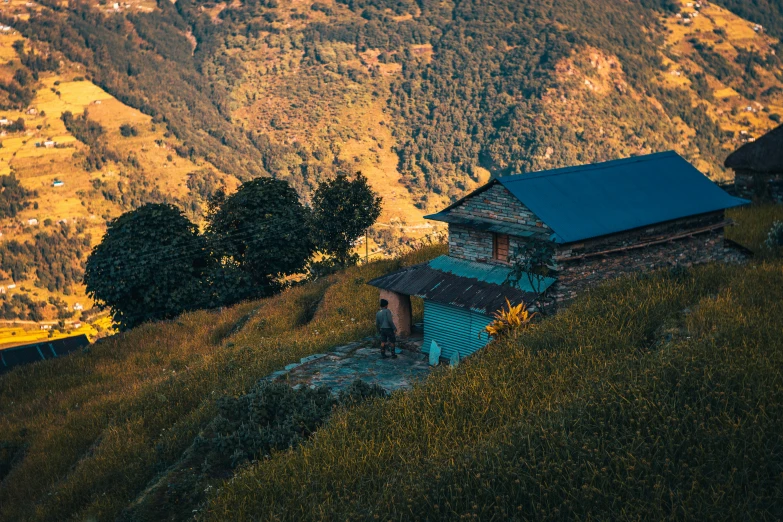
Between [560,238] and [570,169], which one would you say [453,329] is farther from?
[570,169]

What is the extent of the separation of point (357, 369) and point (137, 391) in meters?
9.37

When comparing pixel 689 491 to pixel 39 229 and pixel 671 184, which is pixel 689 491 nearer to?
pixel 671 184

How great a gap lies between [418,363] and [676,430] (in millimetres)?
10565

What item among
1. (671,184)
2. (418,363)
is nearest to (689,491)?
(418,363)

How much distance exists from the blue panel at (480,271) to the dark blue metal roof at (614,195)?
4.85 ft

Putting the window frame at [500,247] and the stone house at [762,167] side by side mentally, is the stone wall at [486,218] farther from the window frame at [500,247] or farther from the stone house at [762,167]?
the stone house at [762,167]

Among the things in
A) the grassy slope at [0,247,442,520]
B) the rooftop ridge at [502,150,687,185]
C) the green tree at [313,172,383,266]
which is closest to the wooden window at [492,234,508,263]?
the rooftop ridge at [502,150,687,185]

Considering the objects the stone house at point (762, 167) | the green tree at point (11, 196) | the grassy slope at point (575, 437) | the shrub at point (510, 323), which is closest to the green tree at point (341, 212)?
the stone house at point (762, 167)

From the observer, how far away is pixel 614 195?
22750 mm

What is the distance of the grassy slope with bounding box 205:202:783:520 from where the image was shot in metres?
9.89

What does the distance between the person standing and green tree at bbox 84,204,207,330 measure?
88.4ft

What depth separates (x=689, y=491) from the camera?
375 inches

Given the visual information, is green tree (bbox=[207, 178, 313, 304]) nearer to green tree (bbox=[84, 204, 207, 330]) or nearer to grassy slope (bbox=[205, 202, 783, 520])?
green tree (bbox=[84, 204, 207, 330])

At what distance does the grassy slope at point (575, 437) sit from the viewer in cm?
989
